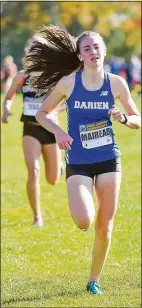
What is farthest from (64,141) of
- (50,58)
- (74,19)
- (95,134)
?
(74,19)

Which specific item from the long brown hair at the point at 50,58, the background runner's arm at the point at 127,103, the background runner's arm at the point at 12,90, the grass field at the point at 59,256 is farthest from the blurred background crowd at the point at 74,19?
the background runner's arm at the point at 127,103

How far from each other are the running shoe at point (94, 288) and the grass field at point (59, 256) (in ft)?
0.18

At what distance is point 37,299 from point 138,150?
17.0 meters

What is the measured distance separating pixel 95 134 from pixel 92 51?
0.65 m

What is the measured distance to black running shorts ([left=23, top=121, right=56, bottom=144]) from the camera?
10570 mm

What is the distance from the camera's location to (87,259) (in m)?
8.97

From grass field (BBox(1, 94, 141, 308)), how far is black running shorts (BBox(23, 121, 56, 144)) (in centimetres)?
122

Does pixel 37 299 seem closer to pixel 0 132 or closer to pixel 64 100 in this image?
pixel 64 100

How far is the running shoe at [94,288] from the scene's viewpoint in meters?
6.95

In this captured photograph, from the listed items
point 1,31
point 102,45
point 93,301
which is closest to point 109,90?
point 102,45

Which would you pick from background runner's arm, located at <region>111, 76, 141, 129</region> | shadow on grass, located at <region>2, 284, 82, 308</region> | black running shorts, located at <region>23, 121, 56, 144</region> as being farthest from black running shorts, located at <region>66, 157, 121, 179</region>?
black running shorts, located at <region>23, 121, 56, 144</region>

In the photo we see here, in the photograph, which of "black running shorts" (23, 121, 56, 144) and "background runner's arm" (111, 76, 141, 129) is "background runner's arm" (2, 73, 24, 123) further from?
"background runner's arm" (111, 76, 141, 129)

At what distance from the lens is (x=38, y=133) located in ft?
34.7

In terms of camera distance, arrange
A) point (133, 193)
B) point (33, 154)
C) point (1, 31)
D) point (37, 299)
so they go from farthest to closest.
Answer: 1. point (1, 31)
2. point (133, 193)
3. point (33, 154)
4. point (37, 299)
